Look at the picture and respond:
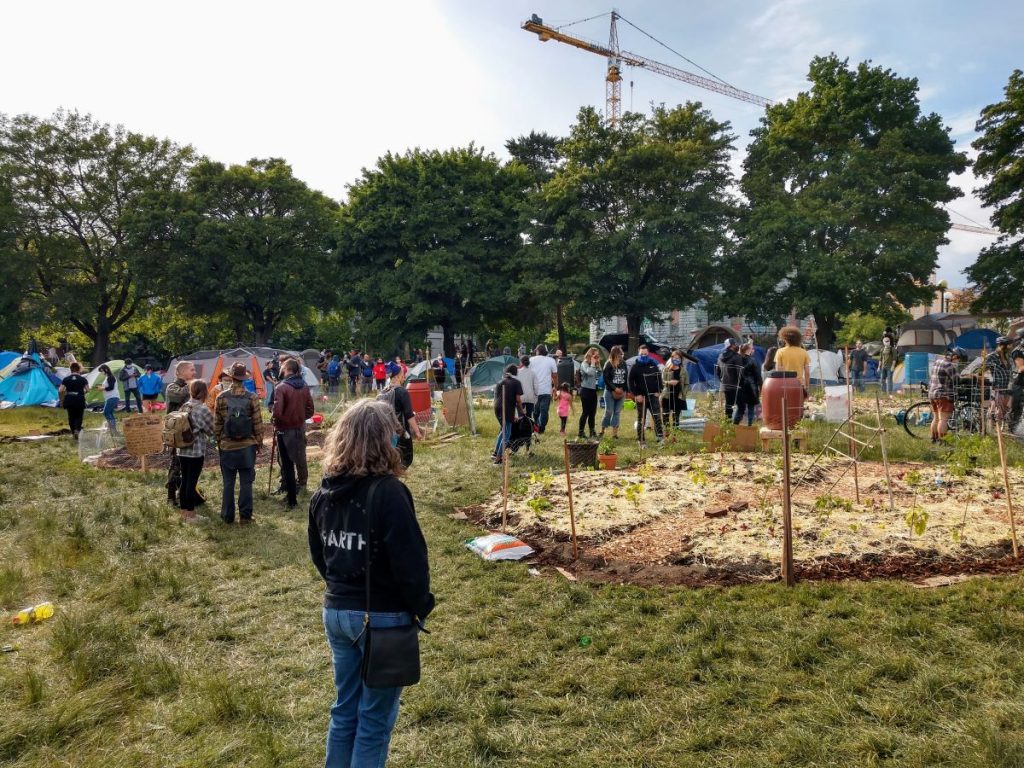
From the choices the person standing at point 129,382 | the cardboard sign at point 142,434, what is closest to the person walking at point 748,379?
the cardboard sign at point 142,434

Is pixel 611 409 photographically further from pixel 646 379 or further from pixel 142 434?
pixel 142 434

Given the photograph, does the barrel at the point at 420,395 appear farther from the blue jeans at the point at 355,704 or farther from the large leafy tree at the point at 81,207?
the large leafy tree at the point at 81,207

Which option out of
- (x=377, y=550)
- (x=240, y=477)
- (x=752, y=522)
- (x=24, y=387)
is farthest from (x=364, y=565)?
(x=24, y=387)

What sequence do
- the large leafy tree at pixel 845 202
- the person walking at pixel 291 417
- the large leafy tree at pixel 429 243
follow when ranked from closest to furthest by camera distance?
the person walking at pixel 291 417, the large leafy tree at pixel 845 202, the large leafy tree at pixel 429 243

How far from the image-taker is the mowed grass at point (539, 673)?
318 centimetres

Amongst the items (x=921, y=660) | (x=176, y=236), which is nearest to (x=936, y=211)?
(x=921, y=660)

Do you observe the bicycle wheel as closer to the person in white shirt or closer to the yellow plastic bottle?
the person in white shirt

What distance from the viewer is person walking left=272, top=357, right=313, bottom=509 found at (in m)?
8.03

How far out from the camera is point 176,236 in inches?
1304

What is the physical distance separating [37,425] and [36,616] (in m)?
15.1

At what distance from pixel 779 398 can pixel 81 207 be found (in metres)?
36.3

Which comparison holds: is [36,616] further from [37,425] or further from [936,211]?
[936,211]

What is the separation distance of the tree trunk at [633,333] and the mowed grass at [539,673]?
25338 mm

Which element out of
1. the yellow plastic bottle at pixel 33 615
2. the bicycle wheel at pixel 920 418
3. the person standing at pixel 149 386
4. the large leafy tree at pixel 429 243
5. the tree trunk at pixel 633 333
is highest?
the large leafy tree at pixel 429 243
